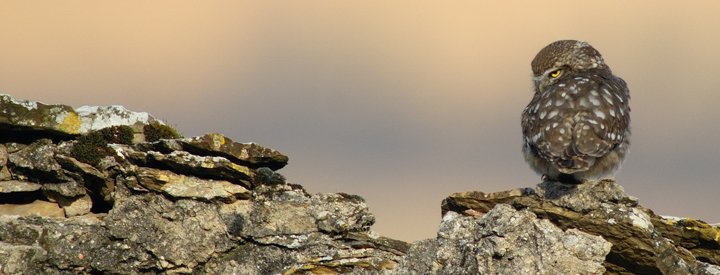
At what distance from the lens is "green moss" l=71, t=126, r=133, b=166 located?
20250 mm

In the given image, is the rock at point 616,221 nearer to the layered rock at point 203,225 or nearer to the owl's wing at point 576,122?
the owl's wing at point 576,122

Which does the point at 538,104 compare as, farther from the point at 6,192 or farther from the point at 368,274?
the point at 6,192

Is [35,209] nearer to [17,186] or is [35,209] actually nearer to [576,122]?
[17,186]

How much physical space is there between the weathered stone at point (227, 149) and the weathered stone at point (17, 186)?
3.45 metres

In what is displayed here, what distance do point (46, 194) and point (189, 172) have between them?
3679 mm

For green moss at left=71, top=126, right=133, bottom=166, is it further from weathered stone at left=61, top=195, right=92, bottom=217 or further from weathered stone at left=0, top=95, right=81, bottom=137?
weathered stone at left=61, top=195, right=92, bottom=217

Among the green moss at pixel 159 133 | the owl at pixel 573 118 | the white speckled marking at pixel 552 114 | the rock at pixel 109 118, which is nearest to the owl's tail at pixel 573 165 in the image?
the owl at pixel 573 118

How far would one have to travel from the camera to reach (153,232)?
19.1m

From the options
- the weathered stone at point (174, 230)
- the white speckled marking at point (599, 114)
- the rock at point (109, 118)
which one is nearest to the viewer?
the white speckled marking at point (599, 114)

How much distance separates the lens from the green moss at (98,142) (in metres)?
20.2

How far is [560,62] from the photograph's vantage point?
19594mm

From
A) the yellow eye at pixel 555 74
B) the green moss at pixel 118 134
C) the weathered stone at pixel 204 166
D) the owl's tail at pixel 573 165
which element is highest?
the yellow eye at pixel 555 74

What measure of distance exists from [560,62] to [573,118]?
101 inches

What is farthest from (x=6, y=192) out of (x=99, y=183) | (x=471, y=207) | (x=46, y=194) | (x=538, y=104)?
(x=538, y=104)
